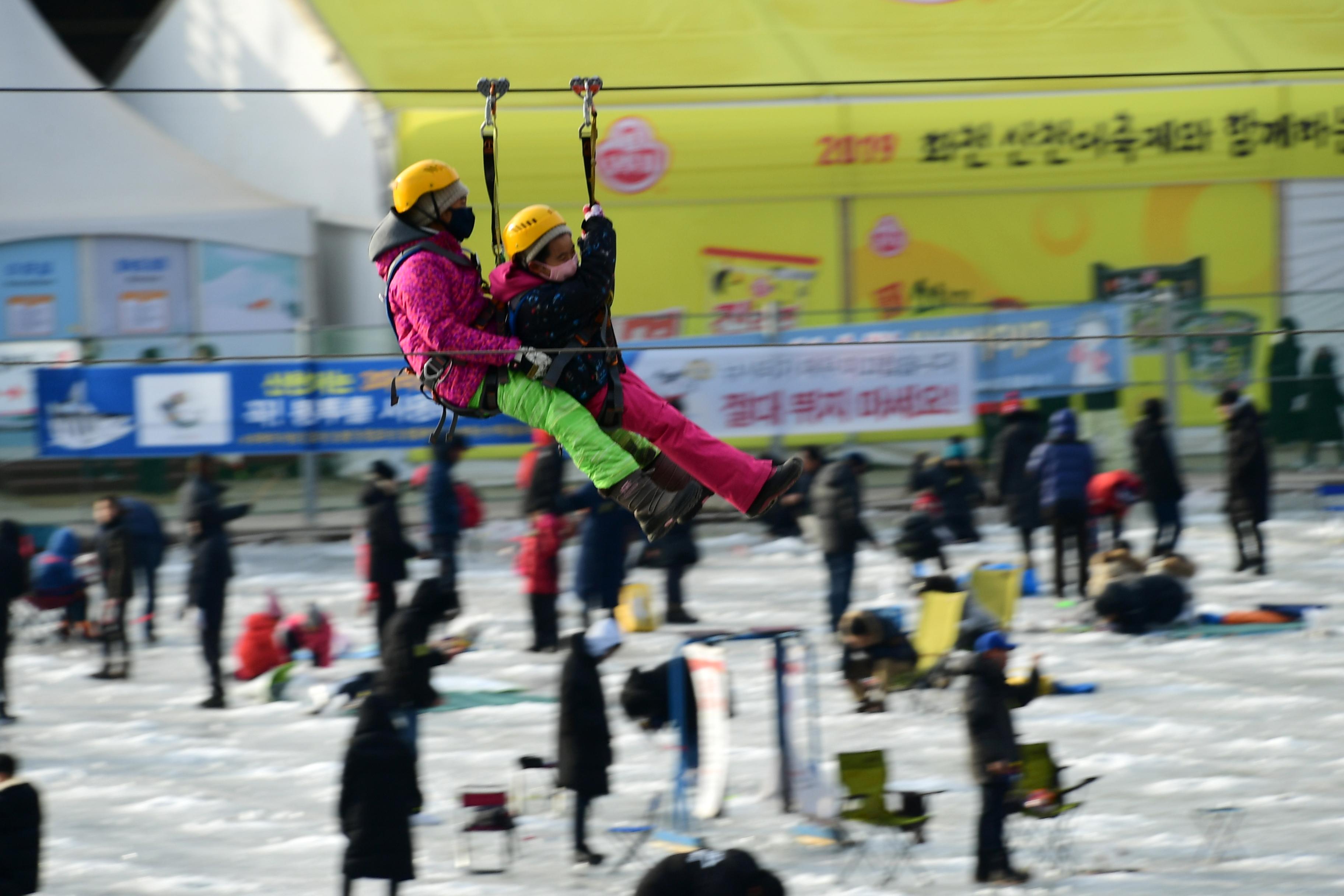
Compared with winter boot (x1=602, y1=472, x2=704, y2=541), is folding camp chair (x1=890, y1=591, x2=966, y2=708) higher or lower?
lower

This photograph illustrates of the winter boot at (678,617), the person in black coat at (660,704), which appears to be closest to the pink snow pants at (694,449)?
the person in black coat at (660,704)

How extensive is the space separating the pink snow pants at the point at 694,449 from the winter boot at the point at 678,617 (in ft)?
23.5


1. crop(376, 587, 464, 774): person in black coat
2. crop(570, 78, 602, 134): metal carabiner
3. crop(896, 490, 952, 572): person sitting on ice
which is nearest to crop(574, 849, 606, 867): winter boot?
crop(376, 587, 464, 774): person in black coat

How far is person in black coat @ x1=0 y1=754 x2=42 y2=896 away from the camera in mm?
7730

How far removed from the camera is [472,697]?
11344mm

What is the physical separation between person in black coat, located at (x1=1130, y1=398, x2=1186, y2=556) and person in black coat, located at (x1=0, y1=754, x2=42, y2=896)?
9.07 meters

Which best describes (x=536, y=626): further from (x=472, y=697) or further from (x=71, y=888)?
(x=71, y=888)

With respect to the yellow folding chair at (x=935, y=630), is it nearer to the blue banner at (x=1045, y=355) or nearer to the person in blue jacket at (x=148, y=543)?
the blue banner at (x=1045, y=355)

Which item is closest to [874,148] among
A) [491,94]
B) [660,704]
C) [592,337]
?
[660,704]

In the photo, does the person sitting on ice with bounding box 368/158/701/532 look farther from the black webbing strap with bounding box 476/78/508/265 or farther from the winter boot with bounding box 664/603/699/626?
the winter boot with bounding box 664/603/699/626

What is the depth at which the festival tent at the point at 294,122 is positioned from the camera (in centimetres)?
1634

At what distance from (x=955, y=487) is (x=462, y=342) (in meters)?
9.35

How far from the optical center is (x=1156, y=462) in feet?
43.0

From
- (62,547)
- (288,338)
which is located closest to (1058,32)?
(288,338)
